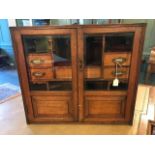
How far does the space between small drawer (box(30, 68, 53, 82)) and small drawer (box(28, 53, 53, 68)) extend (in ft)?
0.21

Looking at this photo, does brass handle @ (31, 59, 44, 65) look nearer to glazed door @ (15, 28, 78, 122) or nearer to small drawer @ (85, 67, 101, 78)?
glazed door @ (15, 28, 78, 122)

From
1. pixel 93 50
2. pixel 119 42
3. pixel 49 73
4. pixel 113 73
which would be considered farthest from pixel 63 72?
pixel 119 42

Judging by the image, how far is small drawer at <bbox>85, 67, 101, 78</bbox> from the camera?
82.4 inches

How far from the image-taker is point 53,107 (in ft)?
7.56

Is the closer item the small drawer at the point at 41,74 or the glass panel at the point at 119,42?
the glass panel at the point at 119,42

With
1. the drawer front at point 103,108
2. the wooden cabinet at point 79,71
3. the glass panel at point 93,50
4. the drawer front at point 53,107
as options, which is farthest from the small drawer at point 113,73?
the drawer front at point 53,107

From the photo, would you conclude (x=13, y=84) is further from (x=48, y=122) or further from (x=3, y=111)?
(x=48, y=122)

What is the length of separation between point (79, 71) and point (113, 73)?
40 centimetres

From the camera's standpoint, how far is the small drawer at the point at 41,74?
6.95 feet

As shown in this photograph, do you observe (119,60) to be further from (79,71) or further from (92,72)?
(79,71)

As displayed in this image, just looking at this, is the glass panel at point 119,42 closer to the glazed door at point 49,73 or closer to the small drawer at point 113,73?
the small drawer at point 113,73
